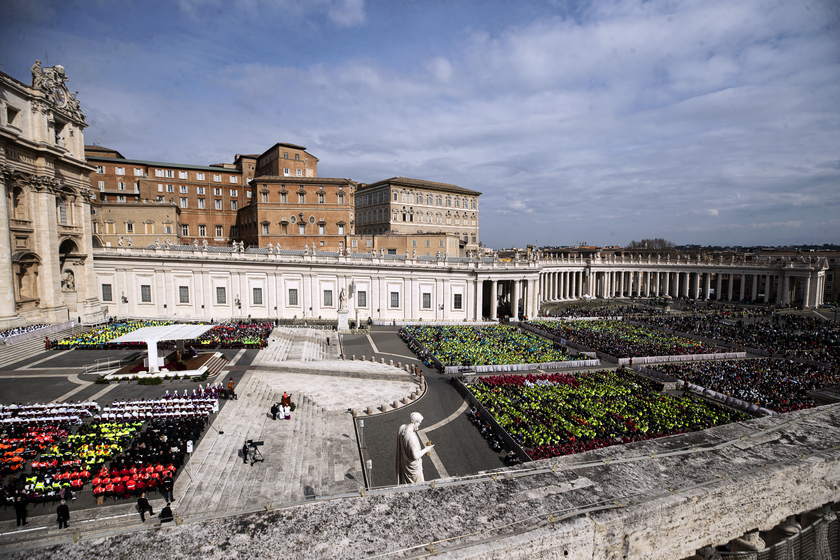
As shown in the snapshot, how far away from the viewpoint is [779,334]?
45375 mm

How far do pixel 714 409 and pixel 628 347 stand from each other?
14.5 metres

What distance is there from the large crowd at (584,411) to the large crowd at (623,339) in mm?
7895

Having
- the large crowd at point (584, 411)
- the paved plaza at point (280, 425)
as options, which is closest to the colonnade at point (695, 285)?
the large crowd at point (584, 411)

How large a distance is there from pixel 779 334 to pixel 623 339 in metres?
18.1

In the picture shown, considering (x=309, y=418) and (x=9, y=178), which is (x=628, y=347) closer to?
(x=309, y=418)

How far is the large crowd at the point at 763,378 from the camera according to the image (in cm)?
2638

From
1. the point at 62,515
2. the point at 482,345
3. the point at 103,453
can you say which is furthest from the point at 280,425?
the point at 482,345

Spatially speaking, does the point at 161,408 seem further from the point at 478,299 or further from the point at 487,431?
the point at 478,299

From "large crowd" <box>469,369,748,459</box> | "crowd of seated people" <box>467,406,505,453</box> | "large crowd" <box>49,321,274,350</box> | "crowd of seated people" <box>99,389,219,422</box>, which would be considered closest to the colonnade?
"large crowd" <box>469,369,748,459</box>

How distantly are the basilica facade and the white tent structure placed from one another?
14790mm

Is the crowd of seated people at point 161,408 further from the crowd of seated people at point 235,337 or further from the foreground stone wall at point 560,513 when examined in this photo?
the foreground stone wall at point 560,513

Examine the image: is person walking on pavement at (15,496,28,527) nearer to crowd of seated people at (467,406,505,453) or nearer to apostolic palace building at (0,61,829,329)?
crowd of seated people at (467,406,505,453)

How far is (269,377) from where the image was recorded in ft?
92.2

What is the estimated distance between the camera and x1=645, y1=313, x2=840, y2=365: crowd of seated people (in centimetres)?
3906
